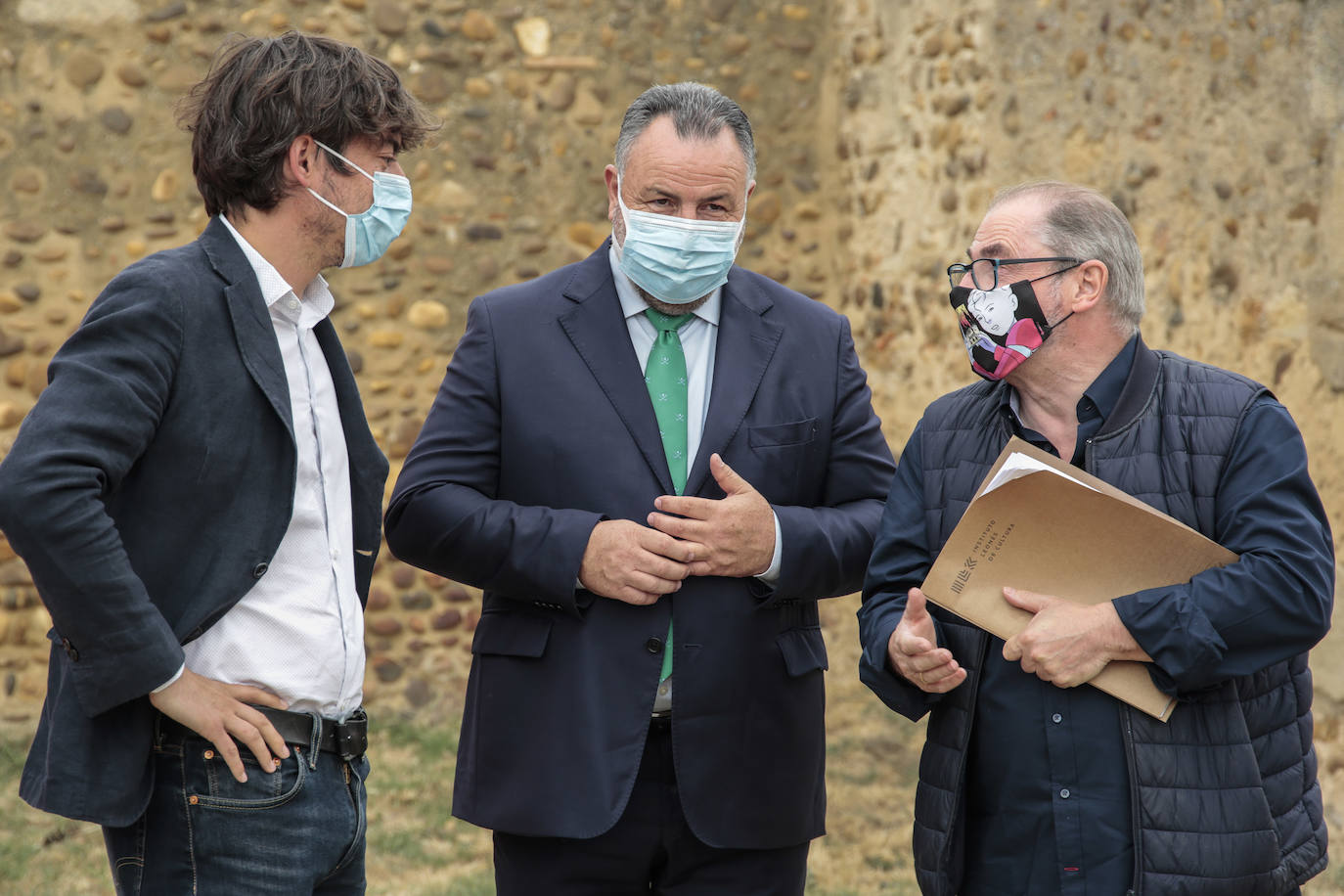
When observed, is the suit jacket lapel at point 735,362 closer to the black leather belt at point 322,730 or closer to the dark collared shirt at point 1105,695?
the dark collared shirt at point 1105,695

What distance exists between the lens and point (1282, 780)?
6.45 ft

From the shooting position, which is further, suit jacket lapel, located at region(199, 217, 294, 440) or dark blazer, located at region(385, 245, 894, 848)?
dark blazer, located at region(385, 245, 894, 848)

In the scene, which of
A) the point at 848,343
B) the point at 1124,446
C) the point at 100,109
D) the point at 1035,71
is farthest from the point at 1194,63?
the point at 100,109

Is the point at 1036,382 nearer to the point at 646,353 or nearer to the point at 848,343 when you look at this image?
the point at 848,343

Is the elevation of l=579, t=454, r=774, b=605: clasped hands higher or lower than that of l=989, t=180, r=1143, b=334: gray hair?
lower

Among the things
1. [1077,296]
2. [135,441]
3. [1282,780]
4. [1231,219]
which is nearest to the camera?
[135,441]

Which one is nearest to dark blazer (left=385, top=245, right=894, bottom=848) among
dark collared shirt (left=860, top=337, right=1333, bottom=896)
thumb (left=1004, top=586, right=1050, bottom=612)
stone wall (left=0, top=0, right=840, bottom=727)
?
dark collared shirt (left=860, top=337, right=1333, bottom=896)

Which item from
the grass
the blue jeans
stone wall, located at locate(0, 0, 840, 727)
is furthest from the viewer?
stone wall, located at locate(0, 0, 840, 727)

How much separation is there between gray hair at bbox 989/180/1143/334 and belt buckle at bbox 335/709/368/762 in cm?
141

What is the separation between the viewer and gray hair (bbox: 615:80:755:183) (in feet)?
7.89

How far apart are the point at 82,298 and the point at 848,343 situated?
374cm

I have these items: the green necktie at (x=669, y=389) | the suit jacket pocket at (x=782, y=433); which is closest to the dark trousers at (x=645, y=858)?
the green necktie at (x=669, y=389)

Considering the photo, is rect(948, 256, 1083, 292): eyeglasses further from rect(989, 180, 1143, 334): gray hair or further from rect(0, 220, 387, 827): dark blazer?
rect(0, 220, 387, 827): dark blazer

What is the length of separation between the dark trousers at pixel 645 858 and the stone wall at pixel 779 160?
10.4 feet
